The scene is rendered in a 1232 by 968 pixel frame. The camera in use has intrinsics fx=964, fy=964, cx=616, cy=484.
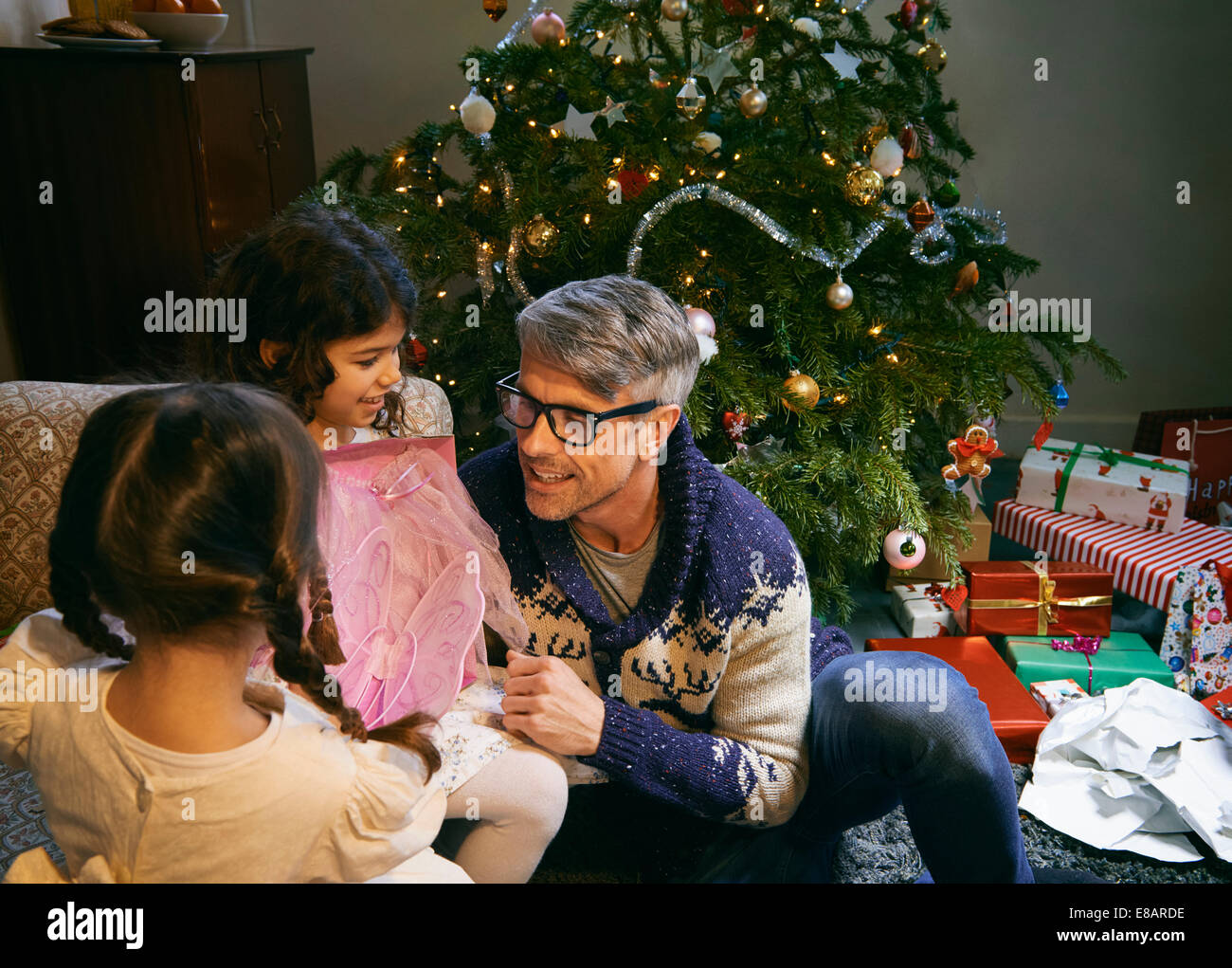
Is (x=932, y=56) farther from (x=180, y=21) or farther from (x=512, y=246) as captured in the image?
(x=180, y=21)

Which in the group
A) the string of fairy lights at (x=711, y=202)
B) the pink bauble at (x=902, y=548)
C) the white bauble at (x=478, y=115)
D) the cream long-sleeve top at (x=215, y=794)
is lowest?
the pink bauble at (x=902, y=548)

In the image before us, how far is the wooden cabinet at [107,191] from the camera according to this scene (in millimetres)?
2137

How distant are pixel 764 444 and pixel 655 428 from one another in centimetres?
86

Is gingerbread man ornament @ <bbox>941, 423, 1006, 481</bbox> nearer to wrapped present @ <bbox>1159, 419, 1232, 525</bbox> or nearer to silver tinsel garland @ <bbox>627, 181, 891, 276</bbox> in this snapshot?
silver tinsel garland @ <bbox>627, 181, 891, 276</bbox>

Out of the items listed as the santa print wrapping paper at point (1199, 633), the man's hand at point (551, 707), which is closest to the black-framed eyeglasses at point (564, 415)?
the man's hand at point (551, 707)

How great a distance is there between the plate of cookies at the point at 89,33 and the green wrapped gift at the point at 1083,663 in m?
2.34

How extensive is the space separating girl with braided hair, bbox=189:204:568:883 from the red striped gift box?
5.80 feet

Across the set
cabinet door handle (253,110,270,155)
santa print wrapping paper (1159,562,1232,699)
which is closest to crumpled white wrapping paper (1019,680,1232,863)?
santa print wrapping paper (1159,562,1232,699)

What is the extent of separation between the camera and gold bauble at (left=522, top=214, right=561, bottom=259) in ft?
6.12

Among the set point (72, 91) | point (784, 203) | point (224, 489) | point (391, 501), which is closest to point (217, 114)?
point (72, 91)

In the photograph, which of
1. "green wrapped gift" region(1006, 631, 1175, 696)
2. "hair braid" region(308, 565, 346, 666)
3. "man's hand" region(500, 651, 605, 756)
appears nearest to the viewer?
"hair braid" region(308, 565, 346, 666)

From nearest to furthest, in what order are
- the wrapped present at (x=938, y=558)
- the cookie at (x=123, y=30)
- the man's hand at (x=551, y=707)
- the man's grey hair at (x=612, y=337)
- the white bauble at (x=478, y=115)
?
the man's hand at (x=551, y=707) → the man's grey hair at (x=612, y=337) → the white bauble at (x=478, y=115) → the cookie at (x=123, y=30) → the wrapped present at (x=938, y=558)

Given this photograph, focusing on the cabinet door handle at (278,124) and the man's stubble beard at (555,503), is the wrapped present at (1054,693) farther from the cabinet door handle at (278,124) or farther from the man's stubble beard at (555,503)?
the cabinet door handle at (278,124)
